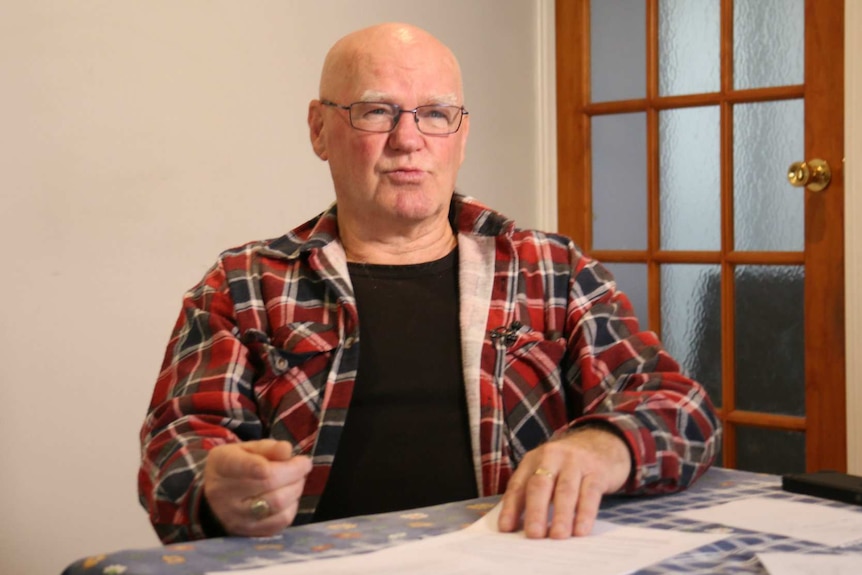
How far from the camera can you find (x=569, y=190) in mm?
3184

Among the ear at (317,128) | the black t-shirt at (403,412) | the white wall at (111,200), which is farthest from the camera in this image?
the white wall at (111,200)

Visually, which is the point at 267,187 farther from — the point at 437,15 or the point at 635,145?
the point at 635,145

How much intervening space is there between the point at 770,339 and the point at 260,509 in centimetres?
203

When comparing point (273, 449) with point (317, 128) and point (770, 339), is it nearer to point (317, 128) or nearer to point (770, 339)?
point (317, 128)

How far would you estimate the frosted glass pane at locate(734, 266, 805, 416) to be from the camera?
8.83 ft

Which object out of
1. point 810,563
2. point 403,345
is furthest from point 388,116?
point 810,563

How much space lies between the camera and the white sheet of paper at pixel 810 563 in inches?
33.8

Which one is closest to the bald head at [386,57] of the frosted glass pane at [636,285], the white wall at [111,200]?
the white wall at [111,200]

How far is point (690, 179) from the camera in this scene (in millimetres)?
2889

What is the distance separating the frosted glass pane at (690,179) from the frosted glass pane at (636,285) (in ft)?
0.38

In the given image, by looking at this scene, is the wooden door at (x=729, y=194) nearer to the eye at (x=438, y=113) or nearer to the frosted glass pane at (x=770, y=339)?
the frosted glass pane at (x=770, y=339)

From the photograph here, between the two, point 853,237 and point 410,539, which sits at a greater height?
point 853,237

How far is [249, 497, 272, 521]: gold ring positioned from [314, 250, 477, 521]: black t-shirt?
1.38 ft

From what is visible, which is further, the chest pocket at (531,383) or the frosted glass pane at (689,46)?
the frosted glass pane at (689,46)
